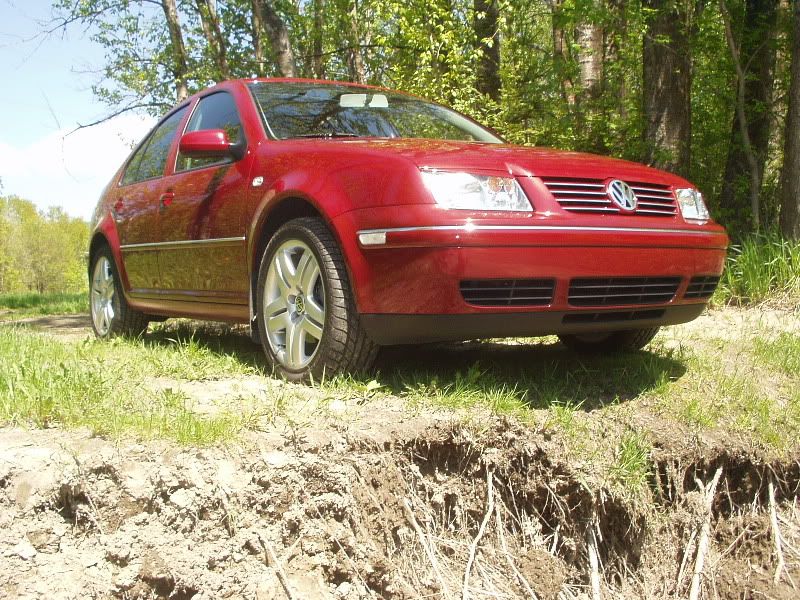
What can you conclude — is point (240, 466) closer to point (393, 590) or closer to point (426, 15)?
point (393, 590)

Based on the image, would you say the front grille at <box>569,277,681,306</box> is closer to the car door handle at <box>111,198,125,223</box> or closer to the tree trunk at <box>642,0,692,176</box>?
the car door handle at <box>111,198,125,223</box>

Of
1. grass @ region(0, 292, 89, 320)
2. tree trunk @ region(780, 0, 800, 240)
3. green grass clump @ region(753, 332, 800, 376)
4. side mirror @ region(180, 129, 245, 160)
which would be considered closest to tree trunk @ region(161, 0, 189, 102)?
grass @ region(0, 292, 89, 320)

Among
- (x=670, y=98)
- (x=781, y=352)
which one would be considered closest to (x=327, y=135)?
(x=781, y=352)

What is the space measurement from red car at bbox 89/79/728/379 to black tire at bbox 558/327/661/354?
11 millimetres

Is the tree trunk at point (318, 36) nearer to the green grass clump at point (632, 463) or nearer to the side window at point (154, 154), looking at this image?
the side window at point (154, 154)

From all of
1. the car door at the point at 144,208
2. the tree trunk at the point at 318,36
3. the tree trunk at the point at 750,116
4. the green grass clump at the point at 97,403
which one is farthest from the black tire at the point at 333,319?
the tree trunk at the point at 318,36

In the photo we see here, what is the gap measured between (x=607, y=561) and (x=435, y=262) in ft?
4.81

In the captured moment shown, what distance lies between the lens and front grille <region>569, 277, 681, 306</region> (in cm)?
338

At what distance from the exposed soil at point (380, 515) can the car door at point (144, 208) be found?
5.96 ft

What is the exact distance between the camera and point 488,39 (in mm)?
9570

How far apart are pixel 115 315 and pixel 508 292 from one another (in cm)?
381

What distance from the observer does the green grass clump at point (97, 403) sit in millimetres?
3020

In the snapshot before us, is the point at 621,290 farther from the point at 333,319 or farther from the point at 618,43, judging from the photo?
the point at 618,43

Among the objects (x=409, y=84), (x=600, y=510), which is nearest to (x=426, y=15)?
(x=409, y=84)
